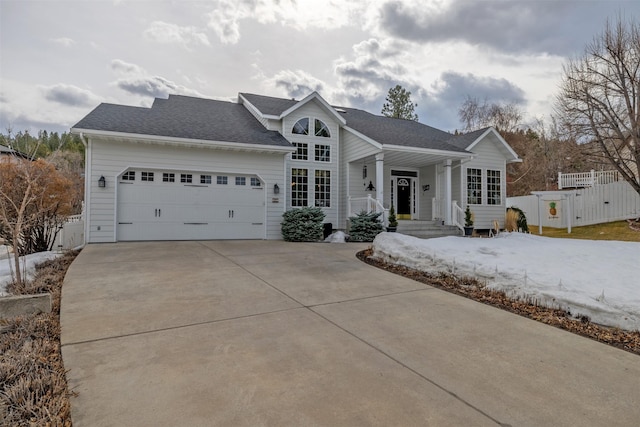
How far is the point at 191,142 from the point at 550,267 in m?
9.76

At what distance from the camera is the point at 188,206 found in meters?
10.8

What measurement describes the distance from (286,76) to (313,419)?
19054mm

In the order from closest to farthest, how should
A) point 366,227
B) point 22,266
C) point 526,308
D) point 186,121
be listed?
point 526,308, point 22,266, point 366,227, point 186,121

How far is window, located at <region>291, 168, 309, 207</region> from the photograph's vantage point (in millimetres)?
12922

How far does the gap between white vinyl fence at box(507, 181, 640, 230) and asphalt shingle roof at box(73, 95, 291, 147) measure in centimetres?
1253

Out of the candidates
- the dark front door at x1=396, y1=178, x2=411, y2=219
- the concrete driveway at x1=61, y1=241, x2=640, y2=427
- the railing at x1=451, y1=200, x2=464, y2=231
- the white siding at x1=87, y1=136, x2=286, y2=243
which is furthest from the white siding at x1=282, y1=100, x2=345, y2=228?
the concrete driveway at x1=61, y1=241, x2=640, y2=427

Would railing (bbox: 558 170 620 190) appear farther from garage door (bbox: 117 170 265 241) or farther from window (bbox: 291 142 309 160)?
garage door (bbox: 117 170 265 241)

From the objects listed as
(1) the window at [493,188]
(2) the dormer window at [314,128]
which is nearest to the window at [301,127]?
(2) the dormer window at [314,128]

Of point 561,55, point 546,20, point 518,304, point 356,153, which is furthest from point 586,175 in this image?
point 518,304

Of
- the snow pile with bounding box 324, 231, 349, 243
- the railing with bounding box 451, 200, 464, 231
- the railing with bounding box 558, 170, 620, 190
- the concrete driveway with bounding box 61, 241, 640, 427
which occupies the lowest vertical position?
the concrete driveway with bounding box 61, 241, 640, 427

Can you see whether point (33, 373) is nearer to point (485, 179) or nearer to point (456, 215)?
point (456, 215)

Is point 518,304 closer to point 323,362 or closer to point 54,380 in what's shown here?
point 323,362

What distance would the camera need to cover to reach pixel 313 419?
2016mm

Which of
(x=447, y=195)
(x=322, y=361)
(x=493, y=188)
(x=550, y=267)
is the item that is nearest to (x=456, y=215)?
(x=447, y=195)
